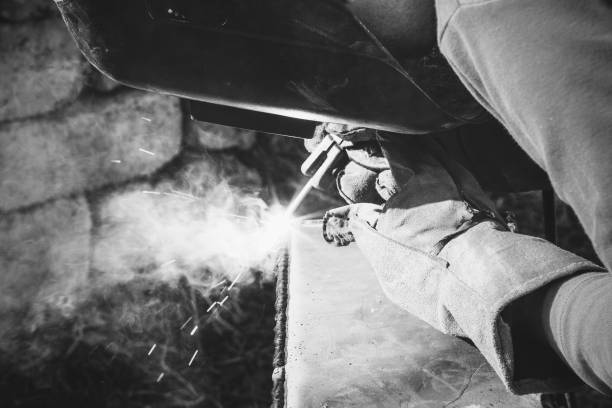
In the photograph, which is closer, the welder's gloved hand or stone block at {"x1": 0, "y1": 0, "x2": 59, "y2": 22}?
the welder's gloved hand

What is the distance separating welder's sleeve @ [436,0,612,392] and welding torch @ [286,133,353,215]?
1.32 m

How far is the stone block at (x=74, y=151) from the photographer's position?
5078 mm

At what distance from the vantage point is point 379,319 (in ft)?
6.22

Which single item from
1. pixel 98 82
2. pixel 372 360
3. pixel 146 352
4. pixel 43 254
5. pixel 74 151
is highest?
pixel 372 360

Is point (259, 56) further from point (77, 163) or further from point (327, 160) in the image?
point (77, 163)

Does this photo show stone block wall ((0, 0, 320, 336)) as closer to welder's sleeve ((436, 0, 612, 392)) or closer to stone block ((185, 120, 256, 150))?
stone block ((185, 120, 256, 150))

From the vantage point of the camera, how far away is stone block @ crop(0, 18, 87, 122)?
4.94 metres

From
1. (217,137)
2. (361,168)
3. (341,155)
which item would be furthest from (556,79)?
(217,137)

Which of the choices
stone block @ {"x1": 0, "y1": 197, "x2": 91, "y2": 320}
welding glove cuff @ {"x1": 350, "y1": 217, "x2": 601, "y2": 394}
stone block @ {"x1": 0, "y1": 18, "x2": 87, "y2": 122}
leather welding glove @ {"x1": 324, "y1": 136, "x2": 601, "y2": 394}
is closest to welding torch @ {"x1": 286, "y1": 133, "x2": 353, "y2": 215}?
leather welding glove @ {"x1": 324, "y1": 136, "x2": 601, "y2": 394}

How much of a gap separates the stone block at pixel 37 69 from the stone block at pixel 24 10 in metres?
0.10

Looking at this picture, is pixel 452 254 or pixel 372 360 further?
pixel 372 360

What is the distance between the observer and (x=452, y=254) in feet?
3.93

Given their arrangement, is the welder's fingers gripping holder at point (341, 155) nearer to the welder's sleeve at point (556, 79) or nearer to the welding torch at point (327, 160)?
the welding torch at point (327, 160)

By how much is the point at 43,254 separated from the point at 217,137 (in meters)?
3.20
